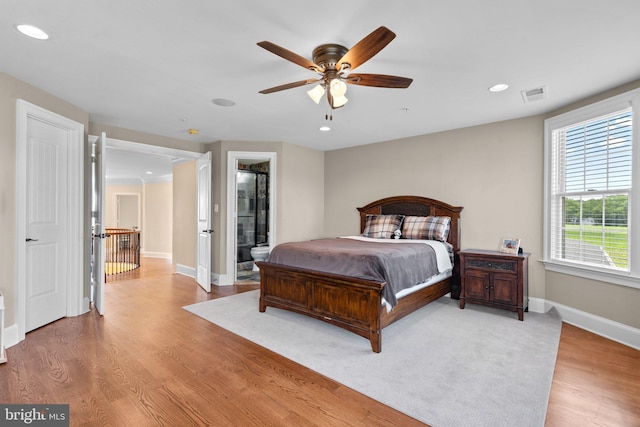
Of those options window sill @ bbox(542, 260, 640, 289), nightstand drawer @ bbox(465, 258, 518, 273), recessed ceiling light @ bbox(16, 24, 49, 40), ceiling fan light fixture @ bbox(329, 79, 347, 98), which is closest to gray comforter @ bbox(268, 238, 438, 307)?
nightstand drawer @ bbox(465, 258, 518, 273)

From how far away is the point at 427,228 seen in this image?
443 centimetres

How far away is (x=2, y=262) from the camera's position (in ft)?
9.04

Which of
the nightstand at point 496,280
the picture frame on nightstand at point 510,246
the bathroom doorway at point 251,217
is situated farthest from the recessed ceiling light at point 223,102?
the picture frame on nightstand at point 510,246

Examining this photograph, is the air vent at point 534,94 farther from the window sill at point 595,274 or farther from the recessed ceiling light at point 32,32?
the recessed ceiling light at point 32,32

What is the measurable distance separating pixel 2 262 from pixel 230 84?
2.53m

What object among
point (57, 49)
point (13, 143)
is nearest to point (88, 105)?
point (13, 143)

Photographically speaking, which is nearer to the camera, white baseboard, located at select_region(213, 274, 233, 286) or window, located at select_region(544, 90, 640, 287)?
window, located at select_region(544, 90, 640, 287)

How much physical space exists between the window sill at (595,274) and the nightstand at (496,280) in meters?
0.28

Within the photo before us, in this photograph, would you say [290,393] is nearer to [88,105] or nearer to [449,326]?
[449,326]

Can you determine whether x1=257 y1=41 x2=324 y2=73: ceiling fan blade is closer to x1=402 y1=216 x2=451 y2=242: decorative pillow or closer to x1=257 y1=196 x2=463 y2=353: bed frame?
x1=257 y1=196 x2=463 y2=353: bed frame

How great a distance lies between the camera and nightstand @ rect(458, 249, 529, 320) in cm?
351

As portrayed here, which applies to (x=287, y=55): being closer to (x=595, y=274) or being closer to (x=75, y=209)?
(x=75, y=209)

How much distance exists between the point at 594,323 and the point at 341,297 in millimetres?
2608

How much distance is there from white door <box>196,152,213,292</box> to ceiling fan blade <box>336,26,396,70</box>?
355 cm
